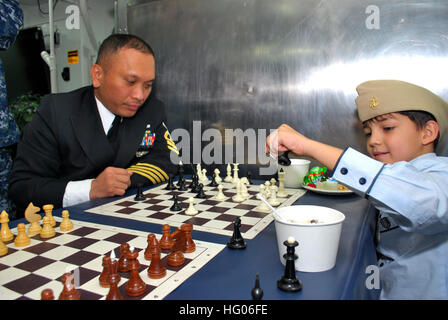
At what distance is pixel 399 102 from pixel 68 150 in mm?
1714

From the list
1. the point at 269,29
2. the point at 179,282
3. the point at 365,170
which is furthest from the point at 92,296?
the point at 269,29

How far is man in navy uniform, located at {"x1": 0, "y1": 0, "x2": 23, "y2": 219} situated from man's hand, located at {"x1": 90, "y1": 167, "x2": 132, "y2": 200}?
0.98 metres

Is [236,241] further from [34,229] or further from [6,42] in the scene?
[6,42]

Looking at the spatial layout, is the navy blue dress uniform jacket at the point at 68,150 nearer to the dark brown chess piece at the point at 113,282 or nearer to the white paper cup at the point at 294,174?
the white paper cup at the point at 294,174

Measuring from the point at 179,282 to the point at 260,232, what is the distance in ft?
1.36

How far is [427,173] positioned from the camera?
1.00m

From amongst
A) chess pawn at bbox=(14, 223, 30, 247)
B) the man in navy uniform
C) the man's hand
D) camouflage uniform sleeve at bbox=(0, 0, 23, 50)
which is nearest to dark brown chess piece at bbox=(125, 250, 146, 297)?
chess pawn at bbox=(14, 223, 30, 247)

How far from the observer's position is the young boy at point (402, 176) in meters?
0.90

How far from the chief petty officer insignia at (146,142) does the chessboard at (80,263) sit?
0.99 m

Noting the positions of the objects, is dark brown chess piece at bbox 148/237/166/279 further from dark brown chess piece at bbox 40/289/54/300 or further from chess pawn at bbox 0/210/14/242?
chess pawn at bbox 0/210/14/242


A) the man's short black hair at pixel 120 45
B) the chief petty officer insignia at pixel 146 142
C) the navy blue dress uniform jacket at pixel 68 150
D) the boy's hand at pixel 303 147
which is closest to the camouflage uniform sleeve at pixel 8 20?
the navy blue dress uniform jacket at pixel 68 150

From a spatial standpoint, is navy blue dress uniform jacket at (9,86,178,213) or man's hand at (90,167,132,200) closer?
man's hand at (90,167,132,200)

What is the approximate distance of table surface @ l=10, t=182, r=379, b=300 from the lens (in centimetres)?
70

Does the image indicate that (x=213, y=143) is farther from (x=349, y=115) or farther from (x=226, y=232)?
(x=226, y=232)
